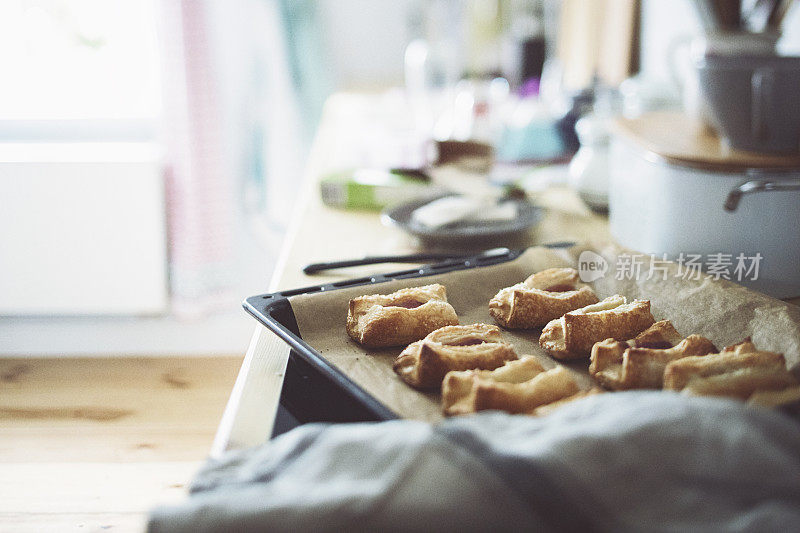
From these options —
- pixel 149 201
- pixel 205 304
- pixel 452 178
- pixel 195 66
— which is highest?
pixel 195 66

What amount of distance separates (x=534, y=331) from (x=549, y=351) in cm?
7

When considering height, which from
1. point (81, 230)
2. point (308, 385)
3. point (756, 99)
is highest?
point (756, 99)

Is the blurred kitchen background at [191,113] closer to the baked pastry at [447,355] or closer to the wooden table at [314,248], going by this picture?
the wooden table at [314,248]

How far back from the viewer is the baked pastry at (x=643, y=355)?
0.67 metres

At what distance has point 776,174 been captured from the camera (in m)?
0.90

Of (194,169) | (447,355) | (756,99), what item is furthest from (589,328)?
(194,169)

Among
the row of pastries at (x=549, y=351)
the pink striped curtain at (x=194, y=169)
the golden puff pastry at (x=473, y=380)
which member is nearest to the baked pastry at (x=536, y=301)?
the row of pastries at (x=549, y=351)

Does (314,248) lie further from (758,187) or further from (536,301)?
(758,187)

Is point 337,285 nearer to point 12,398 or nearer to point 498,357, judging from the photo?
point 498,357

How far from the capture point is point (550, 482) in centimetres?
47

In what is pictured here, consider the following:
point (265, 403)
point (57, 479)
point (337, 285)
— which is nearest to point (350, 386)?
point (265, 403)

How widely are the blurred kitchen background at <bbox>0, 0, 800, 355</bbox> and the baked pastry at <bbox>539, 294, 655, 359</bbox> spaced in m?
1.45

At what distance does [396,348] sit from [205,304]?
195 centimetres

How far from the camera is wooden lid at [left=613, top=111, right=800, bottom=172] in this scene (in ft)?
3.00
